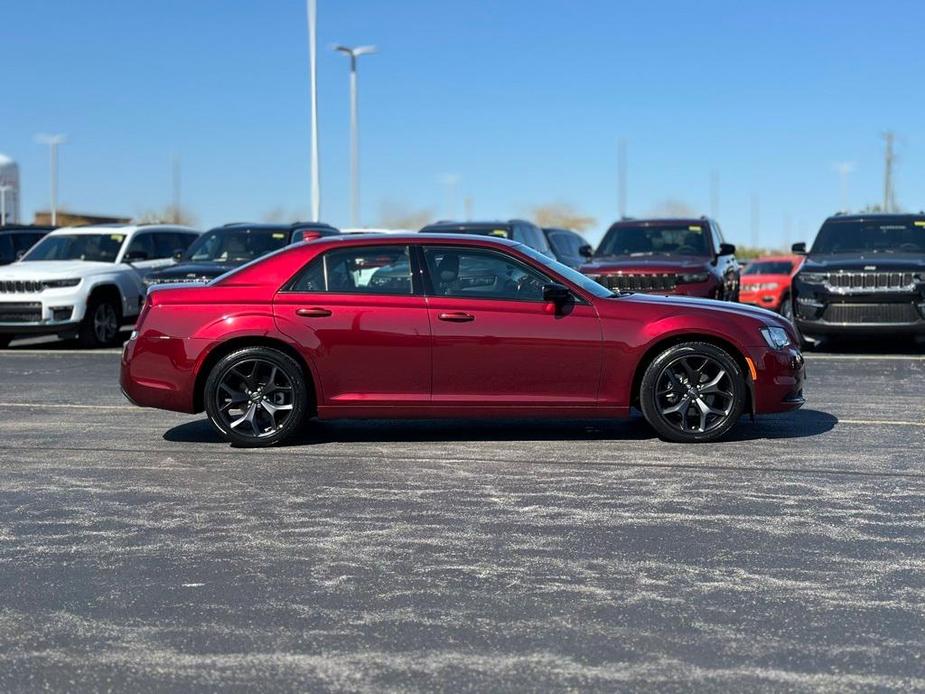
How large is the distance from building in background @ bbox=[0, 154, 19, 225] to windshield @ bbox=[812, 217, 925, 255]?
26.5m

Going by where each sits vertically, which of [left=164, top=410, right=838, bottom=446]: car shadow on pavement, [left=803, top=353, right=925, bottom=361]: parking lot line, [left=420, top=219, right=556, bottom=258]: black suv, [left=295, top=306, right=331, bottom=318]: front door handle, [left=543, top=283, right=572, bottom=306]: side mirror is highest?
[left=420, top=219, right=556, bottom=258]: black suv

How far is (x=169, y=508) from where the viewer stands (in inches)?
271

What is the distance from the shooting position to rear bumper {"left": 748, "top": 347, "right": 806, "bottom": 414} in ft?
29.4

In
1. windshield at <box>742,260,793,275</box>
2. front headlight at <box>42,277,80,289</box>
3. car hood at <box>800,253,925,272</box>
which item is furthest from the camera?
windshield at <box>742,260,793,275</box>

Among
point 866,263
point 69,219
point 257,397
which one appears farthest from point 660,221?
point 69,219

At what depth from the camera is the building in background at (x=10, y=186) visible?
38312 millimetres

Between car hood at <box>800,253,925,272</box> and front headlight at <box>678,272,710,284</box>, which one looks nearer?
car hood at <box>800,253,925,272</box>

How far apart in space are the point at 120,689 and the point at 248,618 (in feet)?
2.61

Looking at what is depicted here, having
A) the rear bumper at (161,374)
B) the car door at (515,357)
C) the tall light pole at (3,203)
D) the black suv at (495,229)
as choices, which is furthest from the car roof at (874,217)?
the tall light pole at (3,203)

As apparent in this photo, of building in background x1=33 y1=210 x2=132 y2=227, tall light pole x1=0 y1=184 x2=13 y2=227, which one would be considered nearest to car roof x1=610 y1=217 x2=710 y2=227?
tall light pole x1=0 y1=184 x2=13 y2=227

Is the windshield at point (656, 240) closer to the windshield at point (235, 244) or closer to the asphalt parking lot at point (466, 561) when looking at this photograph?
the windshield at point (235, 244)

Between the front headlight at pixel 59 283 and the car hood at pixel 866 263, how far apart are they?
9.81 metres

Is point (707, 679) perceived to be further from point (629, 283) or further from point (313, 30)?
point (313, 30)

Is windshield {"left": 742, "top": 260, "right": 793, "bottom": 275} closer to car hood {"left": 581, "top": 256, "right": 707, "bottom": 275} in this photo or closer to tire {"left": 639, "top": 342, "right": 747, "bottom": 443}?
car hood {"left": 581, "top": 256, "right": 707, "bottom": 275}
